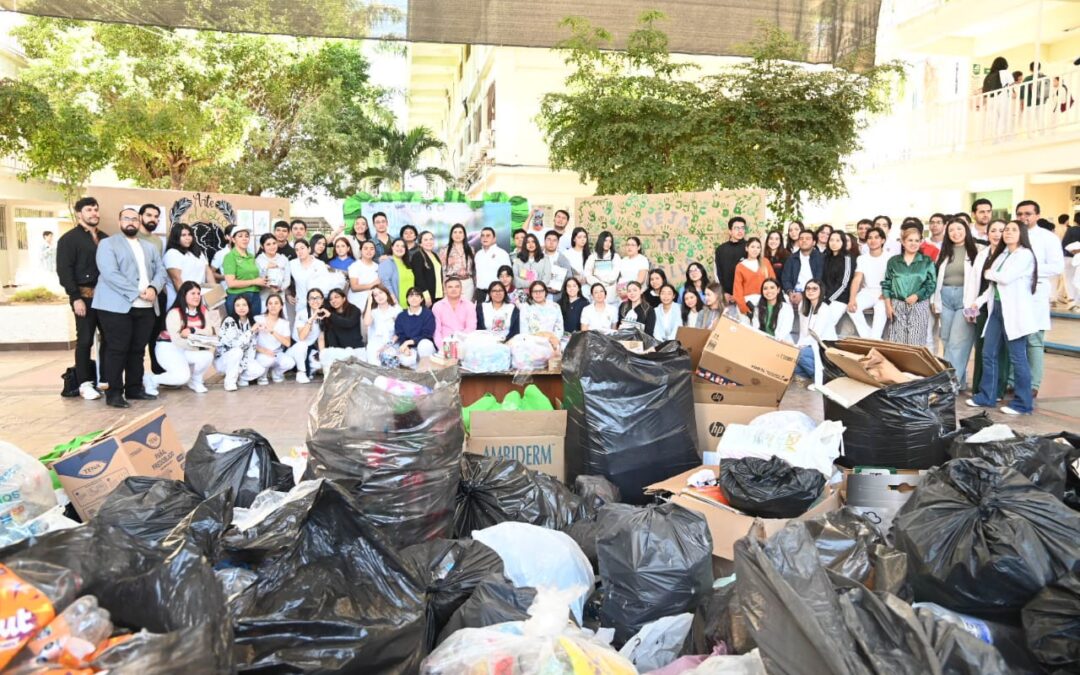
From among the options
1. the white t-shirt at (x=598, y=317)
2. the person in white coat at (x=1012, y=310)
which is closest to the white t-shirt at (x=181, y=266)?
the white t-shirt at (x=598, y=317)

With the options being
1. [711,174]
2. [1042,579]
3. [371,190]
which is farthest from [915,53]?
[1042,579]

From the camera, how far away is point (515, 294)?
8680 mm

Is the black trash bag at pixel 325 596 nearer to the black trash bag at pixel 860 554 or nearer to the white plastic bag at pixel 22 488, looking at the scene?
the black trash bag at pixel 860 554

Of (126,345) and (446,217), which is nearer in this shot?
(126,345)

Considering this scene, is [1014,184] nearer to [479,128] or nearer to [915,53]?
[915,53]

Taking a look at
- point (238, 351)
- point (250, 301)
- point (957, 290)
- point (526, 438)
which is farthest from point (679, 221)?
point (526, 438)

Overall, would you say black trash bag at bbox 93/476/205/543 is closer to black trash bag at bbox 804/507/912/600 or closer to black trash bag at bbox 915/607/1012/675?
black trash bag at bbox 804/507/912/600

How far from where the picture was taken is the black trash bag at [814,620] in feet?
5.49

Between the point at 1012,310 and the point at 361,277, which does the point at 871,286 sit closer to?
the point at 1012,310

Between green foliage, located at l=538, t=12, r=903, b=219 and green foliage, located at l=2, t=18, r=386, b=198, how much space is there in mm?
7980

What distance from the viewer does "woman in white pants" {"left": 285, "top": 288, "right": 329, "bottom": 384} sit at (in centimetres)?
848

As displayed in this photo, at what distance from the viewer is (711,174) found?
1238 centimetres

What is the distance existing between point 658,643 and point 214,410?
214 inches

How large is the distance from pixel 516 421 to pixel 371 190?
1876cm
